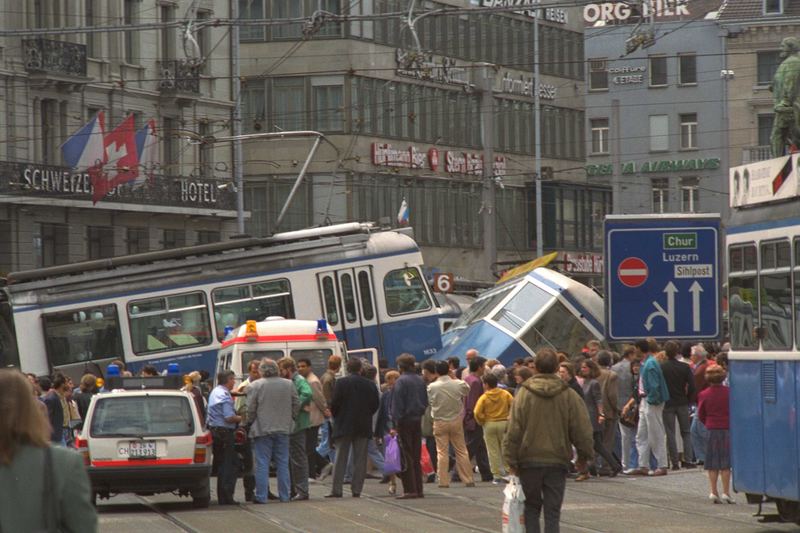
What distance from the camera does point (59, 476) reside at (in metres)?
6.30

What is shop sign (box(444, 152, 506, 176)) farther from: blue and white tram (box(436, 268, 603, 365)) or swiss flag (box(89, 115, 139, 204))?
blue and white tram (box(436, 268, 603, 365))

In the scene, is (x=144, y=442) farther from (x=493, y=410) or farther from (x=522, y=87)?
(x=522, y=87)

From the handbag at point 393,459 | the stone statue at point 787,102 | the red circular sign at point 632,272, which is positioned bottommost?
the handbag at point 393,459

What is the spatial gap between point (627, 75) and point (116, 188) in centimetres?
3785

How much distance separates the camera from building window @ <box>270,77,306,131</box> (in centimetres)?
6688

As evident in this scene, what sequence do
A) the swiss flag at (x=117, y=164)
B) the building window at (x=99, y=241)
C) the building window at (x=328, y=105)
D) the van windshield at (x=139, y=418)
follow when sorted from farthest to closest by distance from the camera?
the building window at (x=328, y=105)
the building window at (x=99, y=241)
the swiss flag at (x=117, y=164)
the van windshield at (x=139, y=418)

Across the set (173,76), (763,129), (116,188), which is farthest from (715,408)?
(763,129)

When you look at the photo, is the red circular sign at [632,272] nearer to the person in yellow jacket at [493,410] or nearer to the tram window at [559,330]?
the person in yellow jacket at [493,410]

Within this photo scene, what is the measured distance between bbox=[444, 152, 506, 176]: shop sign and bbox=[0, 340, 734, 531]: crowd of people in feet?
146

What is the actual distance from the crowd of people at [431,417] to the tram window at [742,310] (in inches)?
98.0

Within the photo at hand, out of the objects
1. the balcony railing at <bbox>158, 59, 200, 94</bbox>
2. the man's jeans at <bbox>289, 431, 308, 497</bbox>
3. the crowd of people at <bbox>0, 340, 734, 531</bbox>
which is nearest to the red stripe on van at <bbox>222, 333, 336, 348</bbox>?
the crowd of people at <bbox>0, 340, 734, 531</bbox>

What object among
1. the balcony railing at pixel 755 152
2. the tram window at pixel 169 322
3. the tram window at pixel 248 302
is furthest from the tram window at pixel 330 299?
the balcony railing at pixel 755 152

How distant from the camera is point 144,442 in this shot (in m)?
21.0

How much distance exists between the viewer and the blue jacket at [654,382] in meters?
24.6
